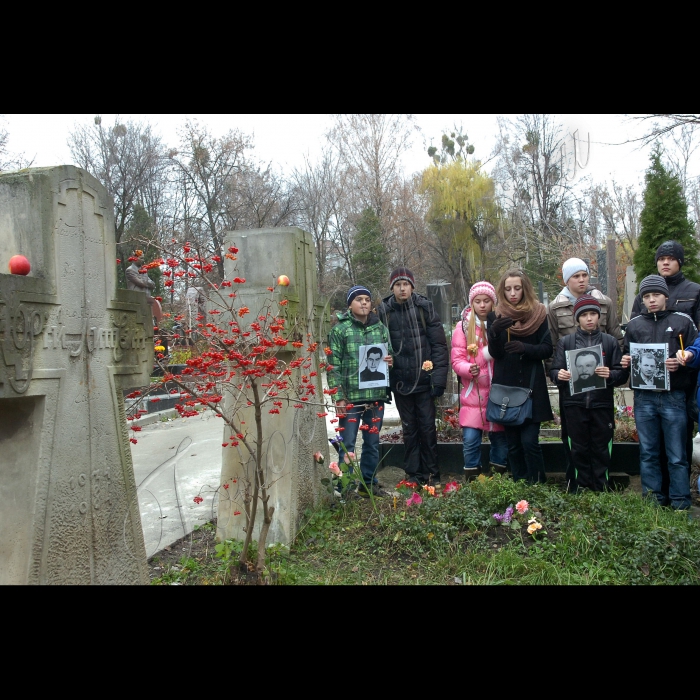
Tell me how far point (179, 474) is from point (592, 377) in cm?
414

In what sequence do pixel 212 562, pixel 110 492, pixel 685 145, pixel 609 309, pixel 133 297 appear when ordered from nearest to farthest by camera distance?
pixel 110 492
pixel 133 297
pixel 212 562
pixel 609 309
pixel 685 145

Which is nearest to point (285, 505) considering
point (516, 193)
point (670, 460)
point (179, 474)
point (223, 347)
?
point (223, 347)

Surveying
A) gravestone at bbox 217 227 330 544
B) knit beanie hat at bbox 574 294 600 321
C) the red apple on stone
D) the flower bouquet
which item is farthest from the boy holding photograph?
the red apple on stone

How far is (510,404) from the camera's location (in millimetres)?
4734

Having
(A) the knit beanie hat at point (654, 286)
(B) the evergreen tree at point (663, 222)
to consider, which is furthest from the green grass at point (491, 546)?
(B) the evergreen tree at point (663, 222)

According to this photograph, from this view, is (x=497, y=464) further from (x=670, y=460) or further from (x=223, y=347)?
(x=223, y=347)

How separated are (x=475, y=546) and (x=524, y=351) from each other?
1.75m

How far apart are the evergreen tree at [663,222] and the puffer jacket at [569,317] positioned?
2.96 metres

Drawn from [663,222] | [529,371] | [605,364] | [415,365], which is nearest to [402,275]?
[415,365]

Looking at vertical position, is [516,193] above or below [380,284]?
above

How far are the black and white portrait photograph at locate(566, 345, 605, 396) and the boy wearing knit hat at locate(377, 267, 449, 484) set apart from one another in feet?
3.48

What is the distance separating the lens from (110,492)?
2764mm

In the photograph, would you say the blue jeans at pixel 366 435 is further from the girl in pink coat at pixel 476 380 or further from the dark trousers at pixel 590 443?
the dark trousers at pixel 590 443

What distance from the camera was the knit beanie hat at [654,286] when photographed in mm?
4277
